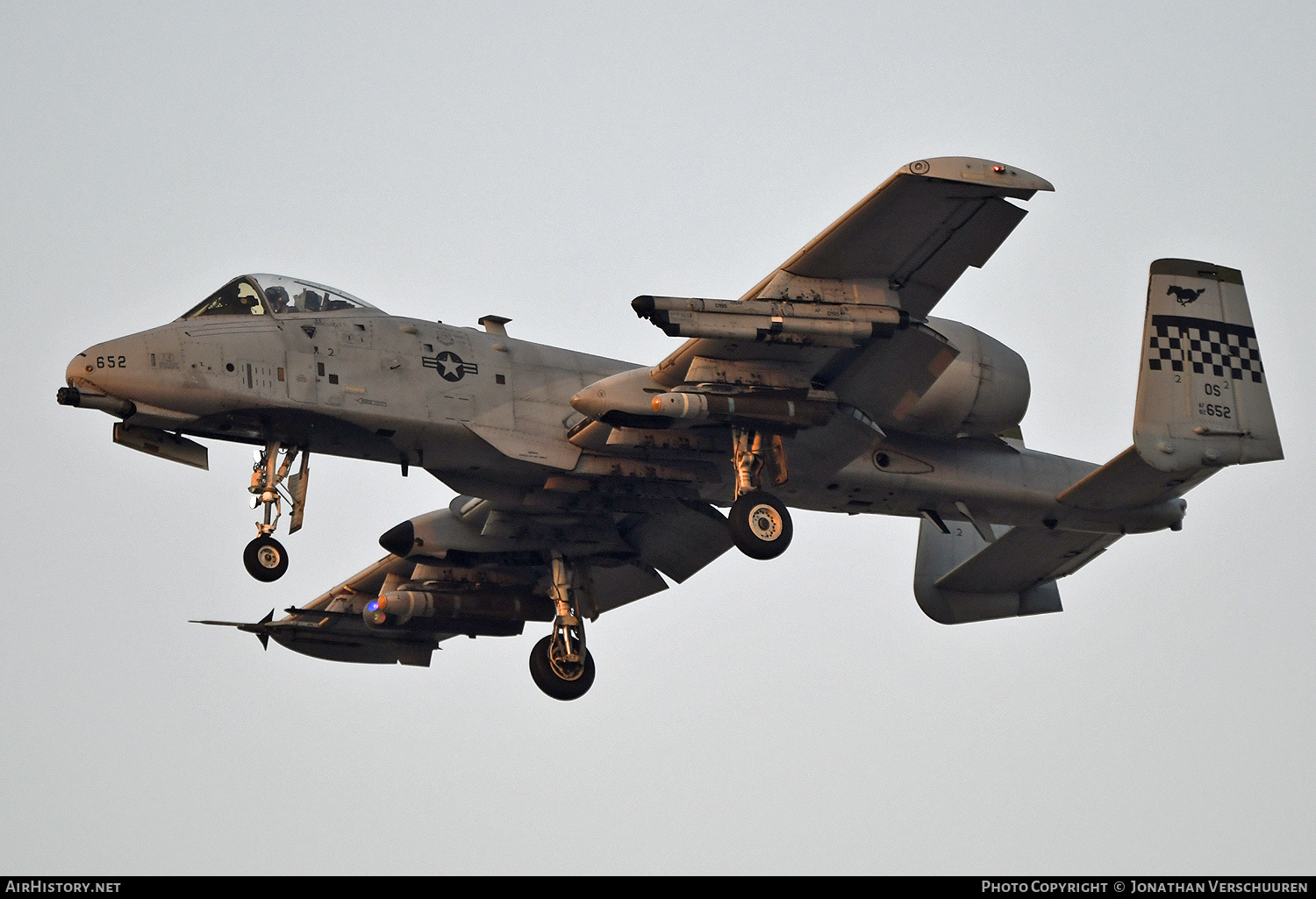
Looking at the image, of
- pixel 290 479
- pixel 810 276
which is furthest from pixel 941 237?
pixel 290 479

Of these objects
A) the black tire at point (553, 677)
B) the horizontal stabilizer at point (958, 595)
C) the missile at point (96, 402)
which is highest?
the missile at point (96, 402)

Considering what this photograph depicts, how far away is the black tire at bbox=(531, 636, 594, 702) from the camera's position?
97.8 ft

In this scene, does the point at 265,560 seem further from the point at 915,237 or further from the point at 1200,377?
the point at 1200,377

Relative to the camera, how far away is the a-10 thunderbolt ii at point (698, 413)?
24.3 metres

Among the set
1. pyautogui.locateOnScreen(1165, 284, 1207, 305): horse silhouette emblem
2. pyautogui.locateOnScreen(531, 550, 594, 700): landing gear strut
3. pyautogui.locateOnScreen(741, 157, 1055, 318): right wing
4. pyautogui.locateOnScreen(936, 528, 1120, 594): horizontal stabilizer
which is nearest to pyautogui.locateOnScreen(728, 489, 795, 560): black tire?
pyautogui.locateOnScreen(741, 157, 1055, 318): right wing

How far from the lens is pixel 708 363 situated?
25141 mm

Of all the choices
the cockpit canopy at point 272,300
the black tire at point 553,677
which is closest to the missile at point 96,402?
the cockpit canopy at point 272,300

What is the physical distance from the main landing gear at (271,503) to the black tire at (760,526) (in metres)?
5.93

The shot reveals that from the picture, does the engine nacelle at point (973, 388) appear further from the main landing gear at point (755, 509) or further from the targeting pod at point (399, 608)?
the targeting pod at point (399, 608)

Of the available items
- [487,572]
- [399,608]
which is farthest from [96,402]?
[487,572]

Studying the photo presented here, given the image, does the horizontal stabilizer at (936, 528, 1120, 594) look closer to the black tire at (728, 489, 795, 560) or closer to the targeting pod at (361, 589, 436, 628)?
the black tire at (728, 489, 795, 560)

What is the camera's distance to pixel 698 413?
24.7 metres

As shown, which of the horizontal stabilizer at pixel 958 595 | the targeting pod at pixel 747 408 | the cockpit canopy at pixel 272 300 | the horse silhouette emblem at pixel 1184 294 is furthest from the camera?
the horizontal stabilizer at pixel 958 595
